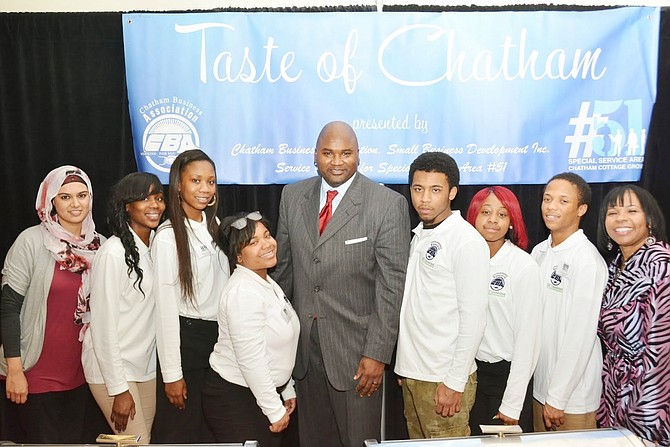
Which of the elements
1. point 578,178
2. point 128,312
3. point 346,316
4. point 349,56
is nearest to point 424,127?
point 349,56

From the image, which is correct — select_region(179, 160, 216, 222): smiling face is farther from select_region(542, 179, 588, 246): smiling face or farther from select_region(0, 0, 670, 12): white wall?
select_region(542, 179, 588, 246): smiling face

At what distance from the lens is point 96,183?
3.25 m

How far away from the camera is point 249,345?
2547mm

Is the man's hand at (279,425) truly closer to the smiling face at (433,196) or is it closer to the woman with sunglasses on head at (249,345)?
the woman with sunglasses on head at (249,345)

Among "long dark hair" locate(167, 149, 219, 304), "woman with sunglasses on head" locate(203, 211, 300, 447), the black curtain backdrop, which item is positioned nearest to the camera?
"woman with sunglasses on head" locate(203, 211, 300, 447)

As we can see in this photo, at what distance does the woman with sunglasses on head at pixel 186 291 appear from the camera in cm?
294

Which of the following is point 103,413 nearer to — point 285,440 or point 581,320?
point 285,440

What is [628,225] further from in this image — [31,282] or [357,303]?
[31,282]

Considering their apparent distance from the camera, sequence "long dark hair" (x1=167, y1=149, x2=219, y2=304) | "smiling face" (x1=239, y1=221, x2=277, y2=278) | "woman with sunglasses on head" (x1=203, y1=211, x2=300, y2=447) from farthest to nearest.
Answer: "long dark hair" (x1=167, y1=149, x2=219, y2=304)
"smiling face" (x1=239, y1=221, x2=277, y2=278)
"woman with sunglasses on head" (x1=203, y1=211, x2=300, y2=447)

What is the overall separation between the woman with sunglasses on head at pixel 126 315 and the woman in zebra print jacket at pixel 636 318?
7.28 feet

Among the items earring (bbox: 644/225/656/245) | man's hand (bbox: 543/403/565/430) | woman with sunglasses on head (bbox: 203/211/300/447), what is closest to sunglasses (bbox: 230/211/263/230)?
woman with sunglasses on head (bbox: 203/211/300/447)

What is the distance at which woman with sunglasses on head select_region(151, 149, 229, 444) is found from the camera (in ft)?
9.64

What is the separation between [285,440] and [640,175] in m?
2.34

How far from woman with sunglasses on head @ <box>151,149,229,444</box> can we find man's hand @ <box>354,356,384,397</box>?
74 centimetres
